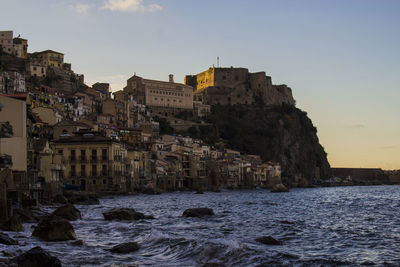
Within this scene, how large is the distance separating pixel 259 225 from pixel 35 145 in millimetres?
30220

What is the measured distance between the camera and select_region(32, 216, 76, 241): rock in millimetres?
25205

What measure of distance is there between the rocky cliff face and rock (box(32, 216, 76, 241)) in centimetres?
14246

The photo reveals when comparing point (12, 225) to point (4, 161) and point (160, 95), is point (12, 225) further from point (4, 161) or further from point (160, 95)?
point (160, 95)

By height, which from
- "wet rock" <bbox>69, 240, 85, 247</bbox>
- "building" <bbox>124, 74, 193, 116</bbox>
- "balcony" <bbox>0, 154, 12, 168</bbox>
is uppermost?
"building" <bbox>124, 74, 193, 116</bbox>

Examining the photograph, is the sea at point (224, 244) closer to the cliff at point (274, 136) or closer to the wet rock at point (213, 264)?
the wet rock at point (213, 264)

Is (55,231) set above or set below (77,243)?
above

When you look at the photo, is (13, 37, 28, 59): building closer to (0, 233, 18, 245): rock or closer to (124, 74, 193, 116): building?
(124, 74, 193, 116): building

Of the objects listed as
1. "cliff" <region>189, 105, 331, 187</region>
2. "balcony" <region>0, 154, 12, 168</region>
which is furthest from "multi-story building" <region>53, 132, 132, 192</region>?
"cliff" <region>189, 105, 331, 187</region>

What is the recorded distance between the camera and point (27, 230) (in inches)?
1132

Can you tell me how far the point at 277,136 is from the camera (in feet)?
585

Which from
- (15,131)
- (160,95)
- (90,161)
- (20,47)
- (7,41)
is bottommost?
(90,161)

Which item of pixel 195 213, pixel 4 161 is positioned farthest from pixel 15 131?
pixel 195 213

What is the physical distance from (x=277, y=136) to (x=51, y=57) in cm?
8027

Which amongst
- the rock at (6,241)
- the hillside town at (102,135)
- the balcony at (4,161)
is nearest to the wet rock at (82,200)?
the hillside town at (102,135)
